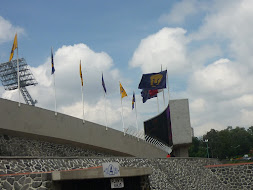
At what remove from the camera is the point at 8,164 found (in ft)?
42.4

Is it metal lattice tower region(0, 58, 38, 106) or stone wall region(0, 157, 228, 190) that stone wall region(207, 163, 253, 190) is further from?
metal lattice tower region(0, 58, 38, 106)

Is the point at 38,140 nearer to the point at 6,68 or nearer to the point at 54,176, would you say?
the point at 54,176

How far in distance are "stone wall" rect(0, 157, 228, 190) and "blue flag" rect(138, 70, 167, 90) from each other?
904 centimetres

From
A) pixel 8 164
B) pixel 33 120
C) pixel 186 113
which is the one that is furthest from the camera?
pixel 186 113

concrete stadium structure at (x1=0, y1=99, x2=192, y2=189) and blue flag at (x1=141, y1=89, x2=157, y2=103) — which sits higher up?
blue flag at (x1=141, y1=89, x2=157, y2=103)

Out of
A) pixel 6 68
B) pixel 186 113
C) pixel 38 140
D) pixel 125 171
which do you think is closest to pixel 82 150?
pixel 38 140

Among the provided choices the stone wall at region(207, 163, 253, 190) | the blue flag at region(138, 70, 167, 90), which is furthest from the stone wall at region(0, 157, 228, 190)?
the blue flag at region(138, 70, 167, 90)

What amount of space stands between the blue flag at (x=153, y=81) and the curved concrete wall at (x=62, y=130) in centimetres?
532

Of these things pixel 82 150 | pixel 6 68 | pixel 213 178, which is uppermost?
pixel 6 68

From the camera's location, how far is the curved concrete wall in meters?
18.8

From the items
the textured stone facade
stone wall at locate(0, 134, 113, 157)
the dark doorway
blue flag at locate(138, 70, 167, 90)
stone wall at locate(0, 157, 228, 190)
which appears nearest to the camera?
stone wall at locate(0, 157, 228, 190)

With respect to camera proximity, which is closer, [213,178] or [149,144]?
[213,178]

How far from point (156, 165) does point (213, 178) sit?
5164mm

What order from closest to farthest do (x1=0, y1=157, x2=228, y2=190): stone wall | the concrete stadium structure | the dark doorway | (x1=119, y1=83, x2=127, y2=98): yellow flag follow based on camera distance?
(x1=0, y1=157, x2=228, y2=190): stone wall < the concrete stadium structure < the dark doorway < (x1=119, y1=83, x2=127, y2=98): yellow flag
